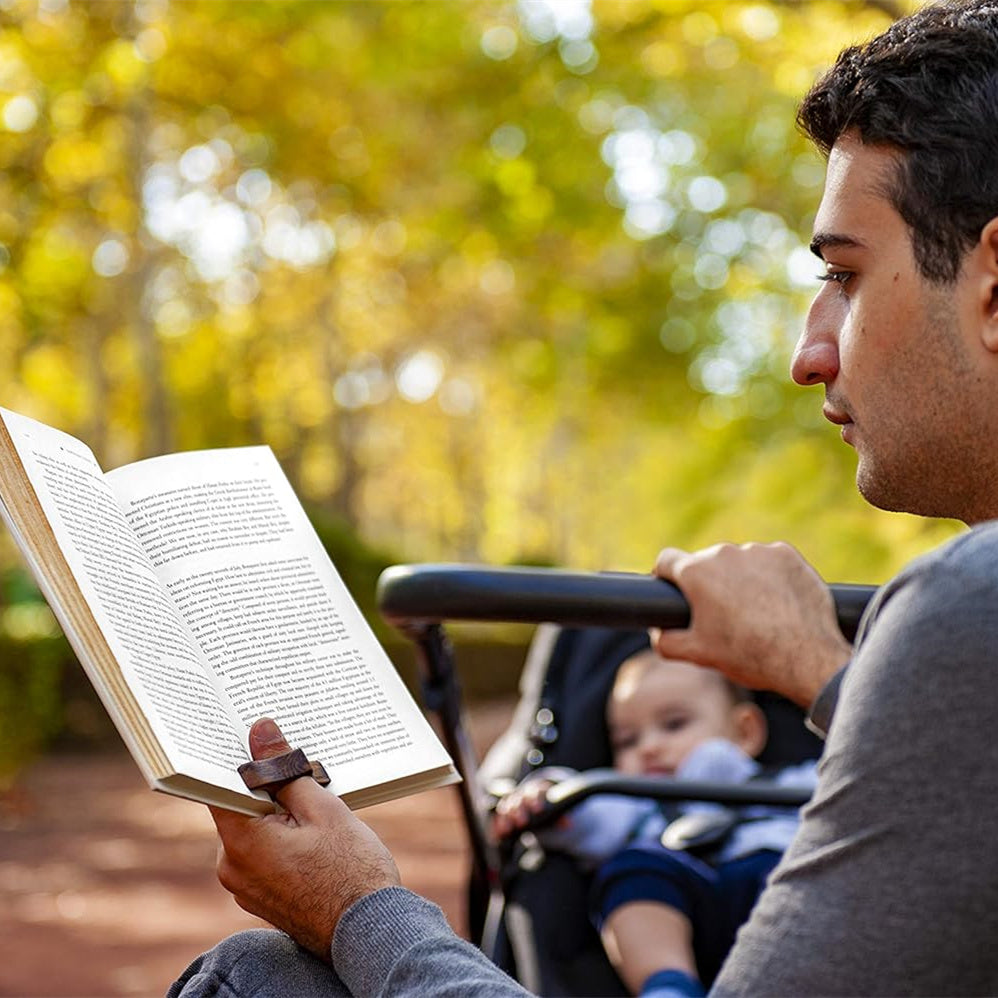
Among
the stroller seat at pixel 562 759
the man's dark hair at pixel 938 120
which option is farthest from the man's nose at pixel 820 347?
the stroller seat at pixel 562 759

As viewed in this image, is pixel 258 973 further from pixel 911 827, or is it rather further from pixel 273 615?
pixel 911 827

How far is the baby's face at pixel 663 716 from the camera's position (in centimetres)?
299

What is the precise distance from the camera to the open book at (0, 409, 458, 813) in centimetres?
117

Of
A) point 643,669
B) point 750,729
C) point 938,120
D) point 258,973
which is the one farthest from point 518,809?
point 938,120

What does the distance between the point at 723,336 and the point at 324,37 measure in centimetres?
319

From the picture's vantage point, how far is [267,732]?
1250 millimetres

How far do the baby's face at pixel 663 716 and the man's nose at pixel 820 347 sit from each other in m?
1.70

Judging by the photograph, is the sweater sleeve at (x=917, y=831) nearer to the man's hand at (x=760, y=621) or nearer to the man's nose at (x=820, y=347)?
the man's nose at (x=820, y=347)

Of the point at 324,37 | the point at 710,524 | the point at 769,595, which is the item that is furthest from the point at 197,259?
the point at 769,595

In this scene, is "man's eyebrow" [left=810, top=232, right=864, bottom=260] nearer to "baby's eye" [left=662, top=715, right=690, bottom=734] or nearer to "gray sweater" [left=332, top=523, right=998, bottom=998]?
"gray sweater" [left=332, top=523, right=998, bottom=998]

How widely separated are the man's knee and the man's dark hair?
752 mm

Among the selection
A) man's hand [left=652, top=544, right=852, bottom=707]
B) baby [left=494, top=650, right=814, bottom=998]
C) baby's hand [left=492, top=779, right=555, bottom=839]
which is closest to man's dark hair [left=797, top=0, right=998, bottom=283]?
man's hand [left=652, top=544, right=852, bottom=707]

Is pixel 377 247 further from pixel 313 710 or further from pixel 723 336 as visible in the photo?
pixel 313 710

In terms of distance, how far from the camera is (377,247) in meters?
18.8
